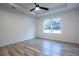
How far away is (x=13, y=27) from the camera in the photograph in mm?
4641

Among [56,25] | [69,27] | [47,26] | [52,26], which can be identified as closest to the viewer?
[69,27]

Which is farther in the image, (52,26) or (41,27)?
(41,27)

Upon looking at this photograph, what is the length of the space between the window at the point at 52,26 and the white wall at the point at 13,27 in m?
1.48

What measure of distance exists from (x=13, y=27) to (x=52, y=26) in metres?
3.18

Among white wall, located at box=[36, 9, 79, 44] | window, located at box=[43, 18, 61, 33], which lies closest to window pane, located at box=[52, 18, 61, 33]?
window, located at box=[43, 18, 61, 33]

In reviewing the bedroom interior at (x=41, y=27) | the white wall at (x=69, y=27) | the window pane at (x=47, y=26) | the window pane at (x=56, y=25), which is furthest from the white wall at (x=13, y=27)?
the white wall at (x=69, y=27)

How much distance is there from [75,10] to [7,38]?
4591mm

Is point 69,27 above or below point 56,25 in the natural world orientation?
below

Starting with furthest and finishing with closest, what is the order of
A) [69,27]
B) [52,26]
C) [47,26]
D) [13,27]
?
[47,26]
[52,26]
[69,27]
[13,27]

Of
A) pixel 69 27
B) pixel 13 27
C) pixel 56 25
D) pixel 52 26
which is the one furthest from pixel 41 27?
pixel 13 27

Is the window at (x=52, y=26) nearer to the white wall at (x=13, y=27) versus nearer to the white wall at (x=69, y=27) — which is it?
the white wall at (x=69, y=27)

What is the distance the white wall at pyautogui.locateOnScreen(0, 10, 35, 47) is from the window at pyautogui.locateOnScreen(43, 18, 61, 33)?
1.48 m

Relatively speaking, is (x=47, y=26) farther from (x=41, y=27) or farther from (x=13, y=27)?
(x=13, y=27)

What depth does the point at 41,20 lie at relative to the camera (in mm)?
6879
